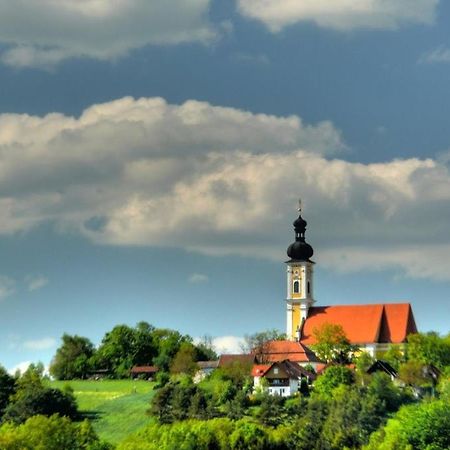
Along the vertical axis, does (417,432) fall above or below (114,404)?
below

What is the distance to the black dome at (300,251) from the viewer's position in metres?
141

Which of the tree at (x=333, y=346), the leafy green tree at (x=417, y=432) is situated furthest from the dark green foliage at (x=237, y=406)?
the tree at (x=333, y=346)

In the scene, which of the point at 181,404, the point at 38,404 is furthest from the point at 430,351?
the point at 38,404

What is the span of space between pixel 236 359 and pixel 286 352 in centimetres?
619

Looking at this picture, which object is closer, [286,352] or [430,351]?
[430,351]

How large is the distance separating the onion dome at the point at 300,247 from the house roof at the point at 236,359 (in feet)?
62.6

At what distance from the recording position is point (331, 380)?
4299 inches

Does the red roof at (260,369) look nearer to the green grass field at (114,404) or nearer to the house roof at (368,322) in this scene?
the green grass field at (114,404)

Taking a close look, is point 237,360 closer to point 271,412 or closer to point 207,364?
point 207,364

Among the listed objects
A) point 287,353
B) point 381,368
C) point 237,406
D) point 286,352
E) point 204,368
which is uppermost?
point 286,352

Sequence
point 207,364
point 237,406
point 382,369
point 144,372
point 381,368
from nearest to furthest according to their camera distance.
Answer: point 237,406, point 382,369, point 381,368, point 207,364, point 144,372

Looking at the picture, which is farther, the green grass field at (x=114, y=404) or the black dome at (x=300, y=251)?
the black dome at (x=300, y=251)

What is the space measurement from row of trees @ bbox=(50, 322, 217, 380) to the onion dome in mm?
14250

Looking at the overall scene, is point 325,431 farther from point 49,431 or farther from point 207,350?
point 207,350
